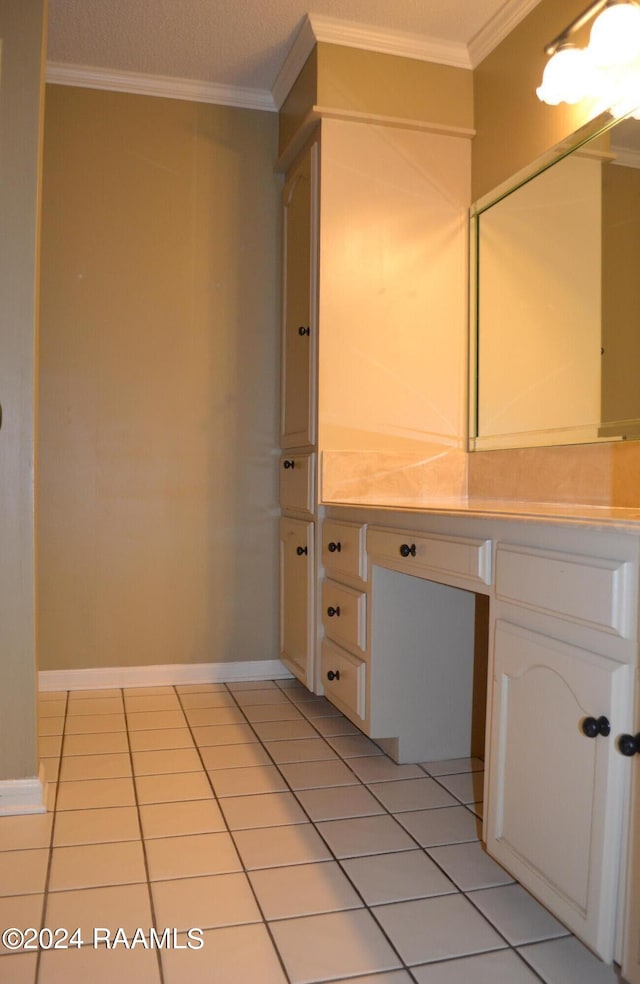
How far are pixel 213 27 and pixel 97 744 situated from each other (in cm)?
235

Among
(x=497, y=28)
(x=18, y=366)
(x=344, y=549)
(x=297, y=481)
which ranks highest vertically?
(x=497, y=28)

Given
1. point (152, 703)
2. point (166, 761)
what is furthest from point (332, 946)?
point (152, 703)

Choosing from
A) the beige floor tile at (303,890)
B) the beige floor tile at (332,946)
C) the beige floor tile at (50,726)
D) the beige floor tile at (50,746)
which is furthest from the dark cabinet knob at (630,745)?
the beige floor tile at (50,726)

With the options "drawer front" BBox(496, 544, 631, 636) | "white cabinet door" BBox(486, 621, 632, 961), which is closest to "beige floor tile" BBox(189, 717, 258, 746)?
"white cabinet door" BBox(486, 621, 632, 961)

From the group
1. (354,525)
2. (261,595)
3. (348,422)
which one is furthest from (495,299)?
(261,595)

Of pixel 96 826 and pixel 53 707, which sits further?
pixel 53 707

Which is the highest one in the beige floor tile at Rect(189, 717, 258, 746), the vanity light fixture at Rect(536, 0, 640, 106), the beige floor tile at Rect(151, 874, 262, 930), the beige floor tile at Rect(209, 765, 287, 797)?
the vanity light fixture at Rect(536, 0, 640, 106)

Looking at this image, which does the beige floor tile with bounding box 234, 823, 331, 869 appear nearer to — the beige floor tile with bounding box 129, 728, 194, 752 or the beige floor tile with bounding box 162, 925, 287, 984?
the beige floor tile with bounding box 162, 925, 287, 984

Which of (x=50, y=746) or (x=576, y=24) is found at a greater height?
(x=576, y=24)

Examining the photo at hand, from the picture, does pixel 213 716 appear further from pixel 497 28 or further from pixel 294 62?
pixel 497 28

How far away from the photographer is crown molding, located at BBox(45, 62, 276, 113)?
2.83 metres

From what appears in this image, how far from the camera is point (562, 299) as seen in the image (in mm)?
2184

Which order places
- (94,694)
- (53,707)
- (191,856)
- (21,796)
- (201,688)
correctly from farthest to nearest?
(201,688)
(94,694)
(53,707)
(21,796)
(191,856)

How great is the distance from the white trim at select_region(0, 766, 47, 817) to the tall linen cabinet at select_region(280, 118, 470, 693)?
0.99 meters
